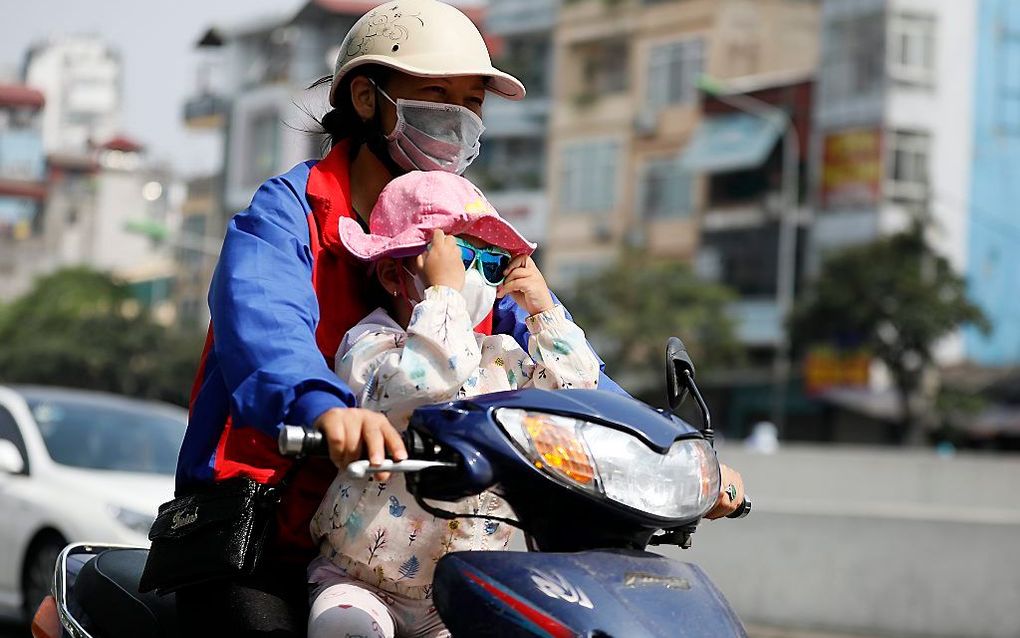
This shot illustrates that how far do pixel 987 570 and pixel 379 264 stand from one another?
26.5ft

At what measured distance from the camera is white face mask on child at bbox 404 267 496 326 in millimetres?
2736

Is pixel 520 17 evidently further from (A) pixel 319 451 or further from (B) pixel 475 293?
(A) pixel 319 451

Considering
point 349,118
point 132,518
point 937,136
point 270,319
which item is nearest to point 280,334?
point 270,319

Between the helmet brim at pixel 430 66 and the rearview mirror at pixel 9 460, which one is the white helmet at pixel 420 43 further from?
the rearview mirror at pixel 9 460

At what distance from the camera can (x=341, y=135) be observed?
130 inches

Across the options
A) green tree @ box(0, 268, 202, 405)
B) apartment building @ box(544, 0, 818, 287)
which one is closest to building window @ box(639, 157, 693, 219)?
apartment building @ box(544, 0, 818, 287)

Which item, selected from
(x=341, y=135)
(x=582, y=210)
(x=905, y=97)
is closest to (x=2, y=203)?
(x=582, y=210)

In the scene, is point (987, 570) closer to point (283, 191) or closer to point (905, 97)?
point (283, 191)

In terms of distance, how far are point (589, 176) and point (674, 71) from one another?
405 cm

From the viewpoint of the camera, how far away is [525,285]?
2.86 meters

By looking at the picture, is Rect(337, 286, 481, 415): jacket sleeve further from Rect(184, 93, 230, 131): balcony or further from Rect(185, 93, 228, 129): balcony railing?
Rect(185, 93, 228, 129): balcony railing

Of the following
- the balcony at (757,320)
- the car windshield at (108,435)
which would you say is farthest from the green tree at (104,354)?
the car windshield at (108,435)

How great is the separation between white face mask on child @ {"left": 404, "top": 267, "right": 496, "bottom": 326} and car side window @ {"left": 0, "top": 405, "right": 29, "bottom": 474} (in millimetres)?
6943

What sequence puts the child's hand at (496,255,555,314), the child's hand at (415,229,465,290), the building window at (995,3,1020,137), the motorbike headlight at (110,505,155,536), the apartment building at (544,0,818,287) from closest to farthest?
the child's hand at (415,229,465,290) → the child's hand at (496,255,555,314) → the motorbike headlight at (110,505,155,536) → the building window at (995,3,1020,137) → the apartment building at (544,0,818,287)
